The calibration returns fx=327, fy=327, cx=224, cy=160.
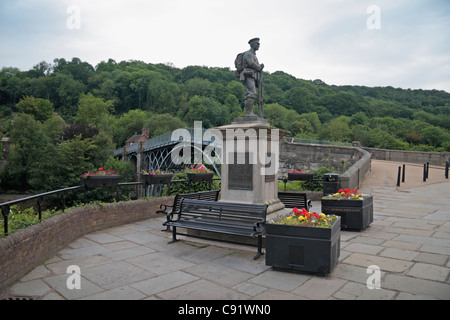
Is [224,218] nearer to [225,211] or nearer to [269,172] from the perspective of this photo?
[225,211]

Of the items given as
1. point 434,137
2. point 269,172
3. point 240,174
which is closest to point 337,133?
point 434,137

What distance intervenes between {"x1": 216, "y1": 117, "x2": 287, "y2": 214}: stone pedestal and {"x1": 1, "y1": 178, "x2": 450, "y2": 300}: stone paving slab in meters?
1.26

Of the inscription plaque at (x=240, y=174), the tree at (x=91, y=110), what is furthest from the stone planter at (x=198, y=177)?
the tree at (x=91, y=110)

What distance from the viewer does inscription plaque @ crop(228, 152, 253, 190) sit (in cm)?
702

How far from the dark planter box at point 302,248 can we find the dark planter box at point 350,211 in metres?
2.89

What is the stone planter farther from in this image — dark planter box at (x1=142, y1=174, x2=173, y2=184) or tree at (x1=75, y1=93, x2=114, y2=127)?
tree at (x1=75, y1=93, x2=114, y2=127)

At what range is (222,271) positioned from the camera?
190 inches

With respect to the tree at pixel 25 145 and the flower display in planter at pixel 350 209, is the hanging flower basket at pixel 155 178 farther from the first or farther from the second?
the tree at pixel 25 145

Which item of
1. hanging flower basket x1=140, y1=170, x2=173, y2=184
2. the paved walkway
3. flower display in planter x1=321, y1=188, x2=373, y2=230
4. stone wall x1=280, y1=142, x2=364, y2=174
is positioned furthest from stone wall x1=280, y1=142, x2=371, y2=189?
the paved walkway

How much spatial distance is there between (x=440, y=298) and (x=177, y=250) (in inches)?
158

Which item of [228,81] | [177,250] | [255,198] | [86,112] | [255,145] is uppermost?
[228,81]

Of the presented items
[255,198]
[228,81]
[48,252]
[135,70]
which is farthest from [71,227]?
[135,70]
